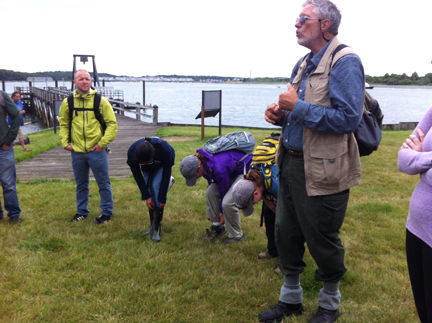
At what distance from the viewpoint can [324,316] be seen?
2.92m

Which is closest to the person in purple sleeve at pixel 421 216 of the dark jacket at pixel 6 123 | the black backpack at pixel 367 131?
the black backpack at pixel 367 131

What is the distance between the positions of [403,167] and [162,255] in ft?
9.35

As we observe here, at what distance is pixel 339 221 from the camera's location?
2.61 metres

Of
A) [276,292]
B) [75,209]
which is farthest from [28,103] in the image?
[276,292]

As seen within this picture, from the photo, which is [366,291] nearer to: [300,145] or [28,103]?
[300,145]

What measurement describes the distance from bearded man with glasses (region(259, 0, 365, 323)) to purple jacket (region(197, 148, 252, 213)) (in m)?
1.53

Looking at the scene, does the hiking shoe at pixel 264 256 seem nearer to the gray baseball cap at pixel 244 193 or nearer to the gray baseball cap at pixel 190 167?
the gray baseball cap at pixel 244 193

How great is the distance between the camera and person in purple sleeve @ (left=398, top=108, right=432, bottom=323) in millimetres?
2029

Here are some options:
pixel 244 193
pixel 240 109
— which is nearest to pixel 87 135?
pixel 244 193

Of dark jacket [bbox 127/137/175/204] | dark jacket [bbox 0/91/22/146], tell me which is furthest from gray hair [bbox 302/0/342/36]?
dark jacket [bbox 0/91/22/146]

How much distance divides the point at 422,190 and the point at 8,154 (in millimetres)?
5143

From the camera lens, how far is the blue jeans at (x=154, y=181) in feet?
15.2

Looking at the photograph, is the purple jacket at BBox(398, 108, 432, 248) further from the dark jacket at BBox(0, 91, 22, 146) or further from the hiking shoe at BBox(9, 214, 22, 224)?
the hiking shoe at BBox(9, 214, 22, 224)

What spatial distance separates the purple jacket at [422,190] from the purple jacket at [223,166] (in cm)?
237
